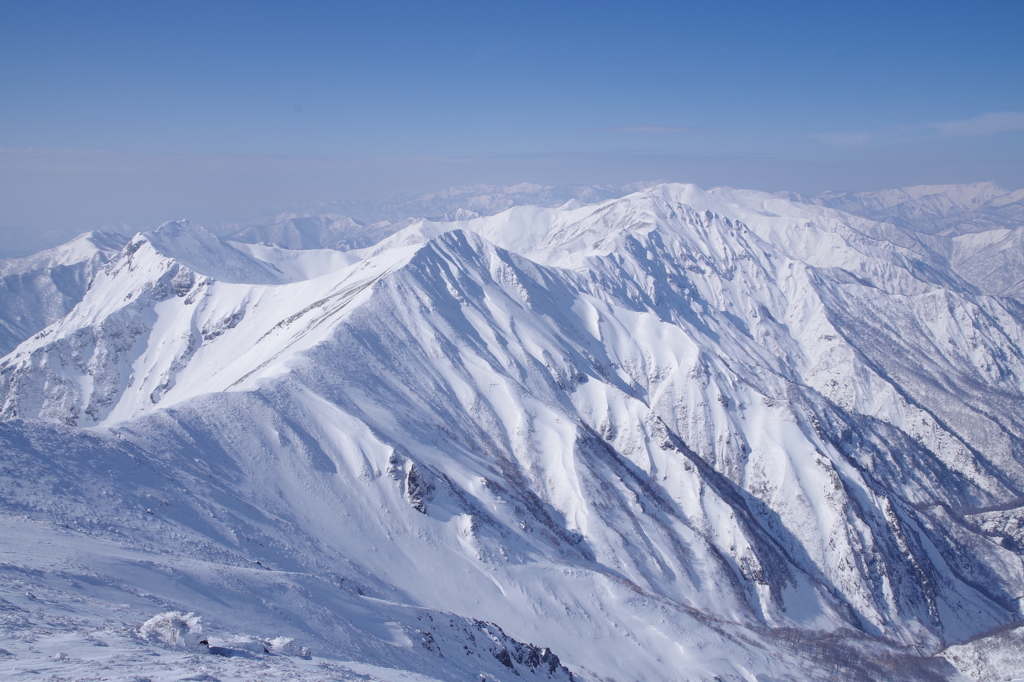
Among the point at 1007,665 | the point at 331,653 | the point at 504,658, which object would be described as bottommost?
the point at 1007,665

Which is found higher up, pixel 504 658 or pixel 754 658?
pixel 504 658

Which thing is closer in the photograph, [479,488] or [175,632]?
[175,632]

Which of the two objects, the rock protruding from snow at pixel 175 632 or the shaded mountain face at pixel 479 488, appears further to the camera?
the shaded mountain face at pixel 479 488

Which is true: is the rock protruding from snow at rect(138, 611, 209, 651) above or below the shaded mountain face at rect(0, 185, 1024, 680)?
above

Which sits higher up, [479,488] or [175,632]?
[175,632]

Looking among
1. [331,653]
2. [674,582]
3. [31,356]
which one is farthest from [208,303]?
[331,653]

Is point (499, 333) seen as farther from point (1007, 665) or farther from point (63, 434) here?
point (1007, 665)

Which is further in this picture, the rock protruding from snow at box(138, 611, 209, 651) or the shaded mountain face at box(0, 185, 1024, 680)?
the shaded mountain face at box(0, 185, 1024, 680)

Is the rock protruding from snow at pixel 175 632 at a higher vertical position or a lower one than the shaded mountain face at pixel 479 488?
higher
